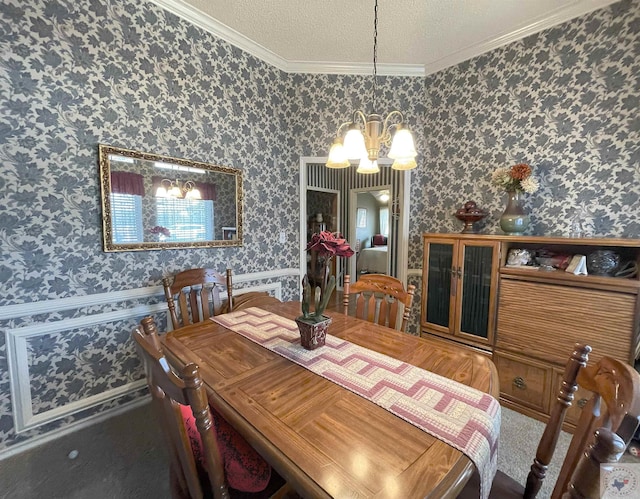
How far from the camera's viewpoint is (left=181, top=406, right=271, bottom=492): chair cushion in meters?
0.92

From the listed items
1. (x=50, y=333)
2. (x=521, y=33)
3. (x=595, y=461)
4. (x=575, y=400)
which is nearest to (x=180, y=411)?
(x=595, y=461)

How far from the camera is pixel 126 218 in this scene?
2.01 m

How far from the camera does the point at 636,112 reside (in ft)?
6.33

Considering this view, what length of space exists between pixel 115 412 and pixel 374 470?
2.21 meters

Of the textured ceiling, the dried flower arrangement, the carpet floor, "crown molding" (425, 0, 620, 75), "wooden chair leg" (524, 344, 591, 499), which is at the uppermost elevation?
the textured ceiling

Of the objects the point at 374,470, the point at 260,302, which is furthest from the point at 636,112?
the point at 260,302

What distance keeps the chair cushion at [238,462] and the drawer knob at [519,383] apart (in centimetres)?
204

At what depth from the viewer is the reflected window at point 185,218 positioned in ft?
7.21

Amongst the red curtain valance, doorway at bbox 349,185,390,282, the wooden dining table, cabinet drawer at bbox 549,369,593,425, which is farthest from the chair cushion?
doorway at bbox 349,185,390,282

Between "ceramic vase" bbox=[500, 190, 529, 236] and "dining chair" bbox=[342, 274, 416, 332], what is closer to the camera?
"dining chair" bbox=[342, 274, 416, 332]

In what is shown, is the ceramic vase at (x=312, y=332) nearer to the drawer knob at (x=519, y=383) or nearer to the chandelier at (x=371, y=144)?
the chandelier at (x=371, y=144)

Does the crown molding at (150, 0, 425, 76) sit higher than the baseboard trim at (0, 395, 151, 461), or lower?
higher

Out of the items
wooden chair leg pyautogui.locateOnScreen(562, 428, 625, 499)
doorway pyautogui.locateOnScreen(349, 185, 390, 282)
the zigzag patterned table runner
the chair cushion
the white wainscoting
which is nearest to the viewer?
wooden chair leg pyautogui.locateOnScreen(562, 428, 625, 499)

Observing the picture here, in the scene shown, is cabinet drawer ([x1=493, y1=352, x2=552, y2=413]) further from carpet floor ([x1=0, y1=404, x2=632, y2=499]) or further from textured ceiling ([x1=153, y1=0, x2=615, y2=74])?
textured ceiling ([x1=153, y1=0, x2=615, y2=74])
